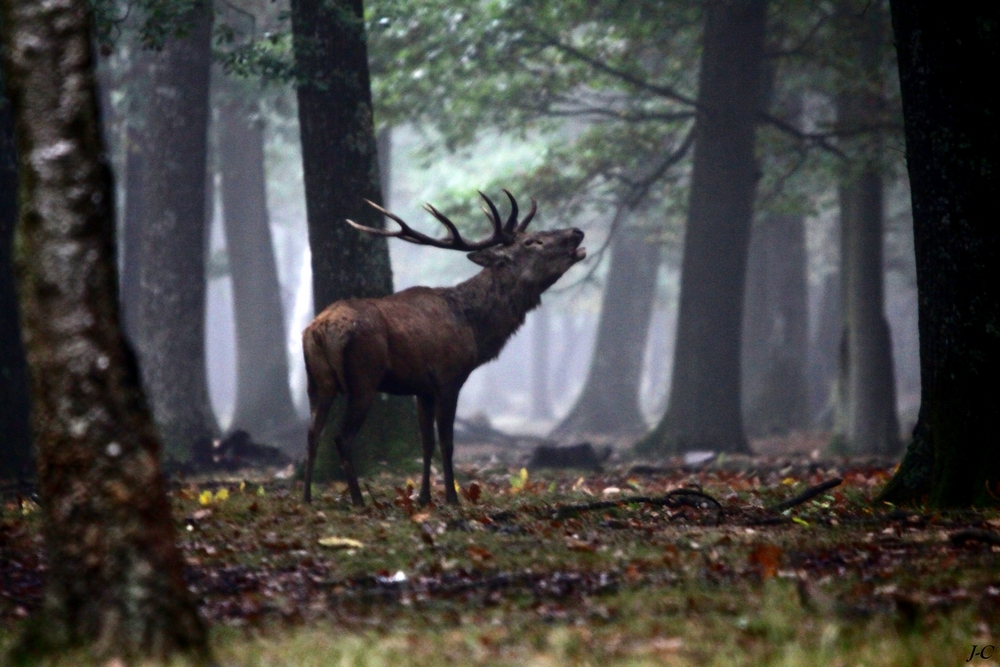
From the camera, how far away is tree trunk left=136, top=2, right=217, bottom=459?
1766 centimetres

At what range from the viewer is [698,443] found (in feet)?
60.5

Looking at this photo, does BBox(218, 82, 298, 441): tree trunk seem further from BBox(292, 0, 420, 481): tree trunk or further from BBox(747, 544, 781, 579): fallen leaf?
BBox(747, 544, 781, 579): fallen leaf

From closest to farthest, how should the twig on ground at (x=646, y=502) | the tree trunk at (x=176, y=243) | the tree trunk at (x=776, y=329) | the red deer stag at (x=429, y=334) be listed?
1. the twig on ground at (x=646, y=502)
2. the red deer stag at (x=429, y=334)
3. the tree trunk at (x=176, y=243)
4. the tree trunk at (x=776, y=329)

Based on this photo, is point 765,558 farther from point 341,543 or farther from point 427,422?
point 427,422

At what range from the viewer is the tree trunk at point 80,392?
462 centimetres

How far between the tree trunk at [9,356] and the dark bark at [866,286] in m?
12.4

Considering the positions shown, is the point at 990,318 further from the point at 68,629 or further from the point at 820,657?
the point at 68,629

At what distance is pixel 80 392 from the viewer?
4.74 m

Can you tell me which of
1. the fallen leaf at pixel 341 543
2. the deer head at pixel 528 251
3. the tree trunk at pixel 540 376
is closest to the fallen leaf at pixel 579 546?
the fallen leaf at pixel 341 543

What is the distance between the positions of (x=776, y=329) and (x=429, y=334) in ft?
60.7

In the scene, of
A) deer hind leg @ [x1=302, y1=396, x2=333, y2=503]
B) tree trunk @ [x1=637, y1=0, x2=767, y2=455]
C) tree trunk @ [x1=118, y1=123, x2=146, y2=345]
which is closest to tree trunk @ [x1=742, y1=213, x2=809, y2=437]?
tree trunk @ [x1=637, y1=0, x2=767, y2=455]

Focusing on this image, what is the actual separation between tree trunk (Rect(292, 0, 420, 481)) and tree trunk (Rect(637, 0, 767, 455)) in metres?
7.73

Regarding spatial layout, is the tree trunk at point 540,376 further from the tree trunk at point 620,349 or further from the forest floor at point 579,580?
the forest floor at point 579,580

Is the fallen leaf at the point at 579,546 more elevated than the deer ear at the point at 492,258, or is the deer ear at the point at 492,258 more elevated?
the deer ear at the point at 492,258
